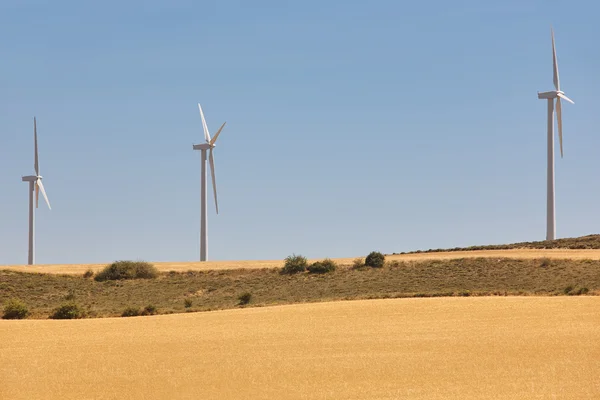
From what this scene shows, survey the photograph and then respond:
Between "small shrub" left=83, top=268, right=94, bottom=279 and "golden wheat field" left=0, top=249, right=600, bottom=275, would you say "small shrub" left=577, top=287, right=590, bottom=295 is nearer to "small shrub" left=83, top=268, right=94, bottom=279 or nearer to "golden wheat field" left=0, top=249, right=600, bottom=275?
"golden wheat field" left=0, top=249, right=600, bottom=275

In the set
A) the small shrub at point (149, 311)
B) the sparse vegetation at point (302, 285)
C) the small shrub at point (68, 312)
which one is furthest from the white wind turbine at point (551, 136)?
the small shrub at point (68, 312)

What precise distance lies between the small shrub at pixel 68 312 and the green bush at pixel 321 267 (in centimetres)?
3165

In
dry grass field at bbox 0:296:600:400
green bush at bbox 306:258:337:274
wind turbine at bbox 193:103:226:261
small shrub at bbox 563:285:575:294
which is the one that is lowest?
dry grass field at bbox 0:296:600:400

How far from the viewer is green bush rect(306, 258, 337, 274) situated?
81.1m

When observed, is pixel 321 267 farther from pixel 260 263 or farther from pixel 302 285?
pixel 260 263

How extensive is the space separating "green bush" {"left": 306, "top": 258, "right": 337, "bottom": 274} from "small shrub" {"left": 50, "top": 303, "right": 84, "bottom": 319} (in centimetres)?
3165

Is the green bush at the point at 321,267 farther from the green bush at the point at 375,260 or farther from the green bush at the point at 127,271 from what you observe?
the green bush at the point at 127,271

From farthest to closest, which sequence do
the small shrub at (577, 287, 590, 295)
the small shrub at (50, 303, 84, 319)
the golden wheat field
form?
the golden wheat field → the small shrub at (577, 287, 590, 295) → the small shrub at (50, 303, 84, 319)

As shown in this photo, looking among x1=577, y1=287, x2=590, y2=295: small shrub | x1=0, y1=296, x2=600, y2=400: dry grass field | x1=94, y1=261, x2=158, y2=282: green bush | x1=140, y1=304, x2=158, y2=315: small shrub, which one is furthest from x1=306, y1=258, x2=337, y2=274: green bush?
x1=0, y1=296, x2=600, y2=400: dry grass field

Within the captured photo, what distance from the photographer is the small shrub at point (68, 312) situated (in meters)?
52.2

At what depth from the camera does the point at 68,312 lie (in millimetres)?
52375

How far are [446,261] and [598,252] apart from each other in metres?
17.0

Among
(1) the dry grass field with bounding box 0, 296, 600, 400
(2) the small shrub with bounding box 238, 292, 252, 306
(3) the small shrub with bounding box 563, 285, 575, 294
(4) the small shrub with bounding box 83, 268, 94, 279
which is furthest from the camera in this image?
(4) the small shrub with bounding box 83, 268, 94, 279

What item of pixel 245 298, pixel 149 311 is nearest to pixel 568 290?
pixel 245 298
